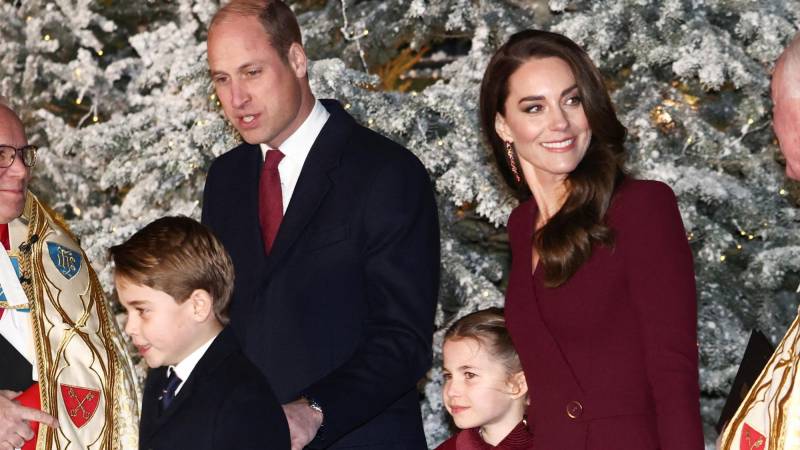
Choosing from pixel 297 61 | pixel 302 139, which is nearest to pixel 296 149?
pixel 302 139

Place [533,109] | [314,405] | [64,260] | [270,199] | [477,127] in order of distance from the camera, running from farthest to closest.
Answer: [477,127] → [64,260] → [270,199] → [533,109] → [314,405]

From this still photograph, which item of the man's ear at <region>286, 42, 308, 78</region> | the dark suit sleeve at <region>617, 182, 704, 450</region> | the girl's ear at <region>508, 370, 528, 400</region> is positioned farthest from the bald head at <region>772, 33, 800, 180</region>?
the man's ear at <region>286, 42, 308, 78</region>

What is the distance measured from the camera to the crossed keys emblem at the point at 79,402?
4.16m

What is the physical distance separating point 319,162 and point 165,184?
8.50 feet

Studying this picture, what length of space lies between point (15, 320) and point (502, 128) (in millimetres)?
1684

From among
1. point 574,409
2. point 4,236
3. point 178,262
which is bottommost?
point 574,409

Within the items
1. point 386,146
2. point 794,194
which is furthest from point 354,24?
point 386,146

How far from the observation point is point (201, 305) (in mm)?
3441

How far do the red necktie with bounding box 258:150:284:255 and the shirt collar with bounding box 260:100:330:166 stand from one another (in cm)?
3

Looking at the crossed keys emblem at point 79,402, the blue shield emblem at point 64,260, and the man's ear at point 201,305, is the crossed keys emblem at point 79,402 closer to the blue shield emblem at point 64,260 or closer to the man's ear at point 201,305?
the blue shield emblem at point 64,260

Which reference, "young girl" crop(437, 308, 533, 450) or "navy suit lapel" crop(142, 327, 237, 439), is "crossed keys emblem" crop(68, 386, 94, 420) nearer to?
"navy suit lapel" crop(142, 327, 237, 439)

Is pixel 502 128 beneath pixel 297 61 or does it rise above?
beneath

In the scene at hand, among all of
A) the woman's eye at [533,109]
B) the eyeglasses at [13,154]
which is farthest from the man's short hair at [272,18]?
the woman's eye at [533,109]

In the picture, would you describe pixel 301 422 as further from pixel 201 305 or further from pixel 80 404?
pixel 80 404
